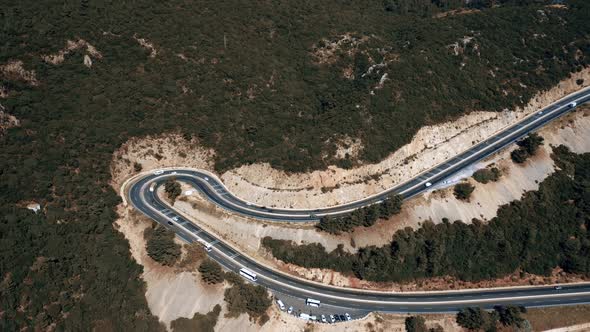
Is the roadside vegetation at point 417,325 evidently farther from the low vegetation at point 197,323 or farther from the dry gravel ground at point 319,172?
the low vegetation at point 197,323

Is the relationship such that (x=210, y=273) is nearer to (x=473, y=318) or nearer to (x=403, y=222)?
(x=403, y=222)

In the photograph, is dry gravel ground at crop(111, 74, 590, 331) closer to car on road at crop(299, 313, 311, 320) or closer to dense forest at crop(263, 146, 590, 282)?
car on road at crop(299, 313, 311, 320)

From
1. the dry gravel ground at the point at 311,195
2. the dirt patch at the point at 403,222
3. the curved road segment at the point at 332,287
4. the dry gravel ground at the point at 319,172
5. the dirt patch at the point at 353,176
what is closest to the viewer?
the dry gravel ground at the point at 311,195

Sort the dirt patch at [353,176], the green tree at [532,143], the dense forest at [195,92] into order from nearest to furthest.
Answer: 1. the dense forest at [195,92]
2. the dirt patch at [353,176]
3. the green tree at [532,143]

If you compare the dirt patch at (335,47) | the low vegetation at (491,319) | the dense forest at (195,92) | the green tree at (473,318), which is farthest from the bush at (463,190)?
the dirt patch at (335,47)

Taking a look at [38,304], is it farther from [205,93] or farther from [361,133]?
[361,133]
